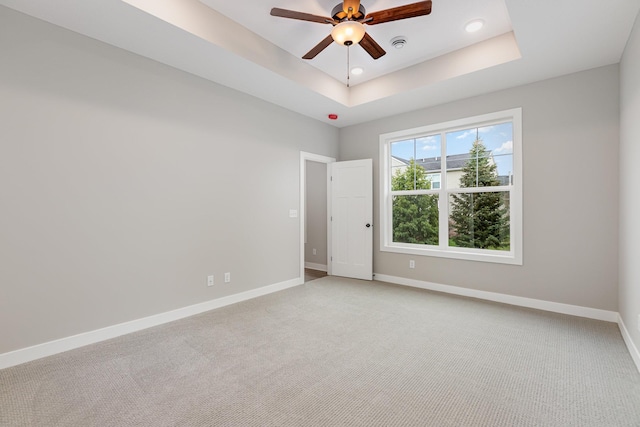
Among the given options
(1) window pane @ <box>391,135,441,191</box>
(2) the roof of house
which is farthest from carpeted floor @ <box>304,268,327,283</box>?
(2) the roof of house

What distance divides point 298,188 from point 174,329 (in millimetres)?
2572

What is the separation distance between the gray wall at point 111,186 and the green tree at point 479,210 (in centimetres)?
285

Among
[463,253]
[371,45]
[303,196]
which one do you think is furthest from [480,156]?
[303,196]

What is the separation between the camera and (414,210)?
4695mm

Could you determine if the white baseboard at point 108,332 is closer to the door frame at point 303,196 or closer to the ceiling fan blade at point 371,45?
the door frame at point 303,196

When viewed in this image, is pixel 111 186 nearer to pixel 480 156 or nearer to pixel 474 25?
pixel 474 25

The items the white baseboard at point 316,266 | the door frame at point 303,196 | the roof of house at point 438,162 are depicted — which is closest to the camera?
the roof of house at point 438,162

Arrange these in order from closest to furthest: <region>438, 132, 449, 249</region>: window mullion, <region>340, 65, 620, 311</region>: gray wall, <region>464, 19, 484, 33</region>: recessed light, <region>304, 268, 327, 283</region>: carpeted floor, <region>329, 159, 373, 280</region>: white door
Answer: <region>464, 19, 484, 33</region>: recessed light
<region>340, 65, 620, 311</region>: gray wall
<region>438, 132, 449, 249</region>: window mullion
<region>329, 159, 373, 280</region>: white door
<region>304, 268, 327, 283</region>: carpeted floor

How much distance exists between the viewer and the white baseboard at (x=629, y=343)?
222cm

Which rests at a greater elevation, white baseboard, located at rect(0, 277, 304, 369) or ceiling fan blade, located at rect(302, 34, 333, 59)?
ceiling fan blade, located at rect(302, 34, 333, 59)

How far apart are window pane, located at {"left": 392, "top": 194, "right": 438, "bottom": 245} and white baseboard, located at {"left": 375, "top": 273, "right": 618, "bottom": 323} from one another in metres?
0.64

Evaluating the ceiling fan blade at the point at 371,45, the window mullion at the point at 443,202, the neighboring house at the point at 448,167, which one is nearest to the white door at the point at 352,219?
the neighboring house at the point at 448,167

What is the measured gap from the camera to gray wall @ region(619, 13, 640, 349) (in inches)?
91.2

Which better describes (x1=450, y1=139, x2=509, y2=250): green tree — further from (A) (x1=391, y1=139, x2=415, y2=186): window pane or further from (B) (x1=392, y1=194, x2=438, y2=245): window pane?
(A) (x1=391, y1=139, x2=415, y2=186): window pane
